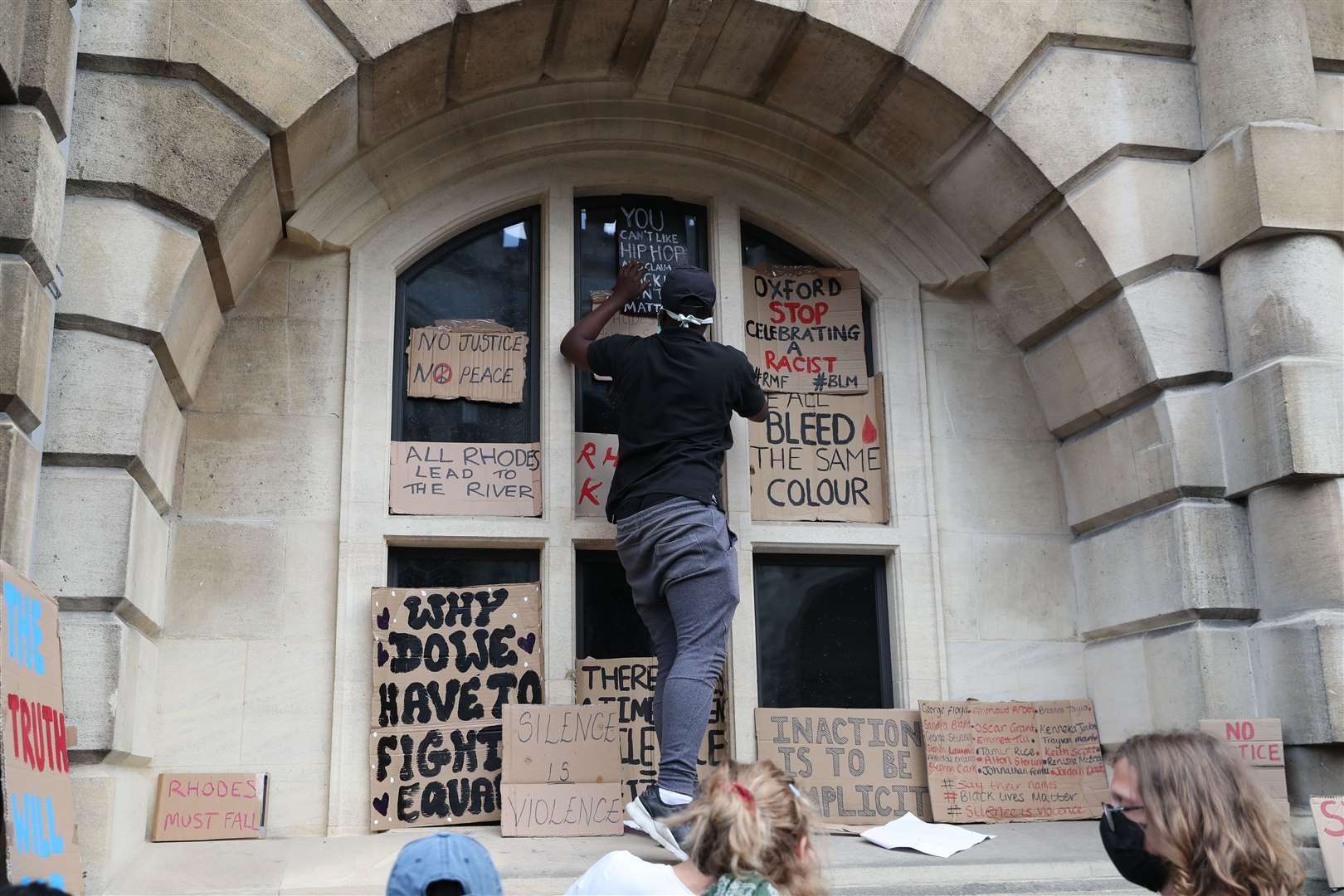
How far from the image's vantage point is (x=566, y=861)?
4605mm

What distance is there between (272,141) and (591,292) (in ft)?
5.41

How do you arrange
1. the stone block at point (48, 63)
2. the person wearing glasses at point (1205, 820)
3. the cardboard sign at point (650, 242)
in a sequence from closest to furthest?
1. the person wearing glasses at point (1205, 820)
2. the stone block at point (48, 63)
3. the cardboard sign at point (650, 242)

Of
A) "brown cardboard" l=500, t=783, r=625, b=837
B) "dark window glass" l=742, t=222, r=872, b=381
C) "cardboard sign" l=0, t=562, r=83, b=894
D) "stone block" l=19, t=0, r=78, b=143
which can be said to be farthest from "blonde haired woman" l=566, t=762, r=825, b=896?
"dark window glass" l=742, t=222, r=872, b=381

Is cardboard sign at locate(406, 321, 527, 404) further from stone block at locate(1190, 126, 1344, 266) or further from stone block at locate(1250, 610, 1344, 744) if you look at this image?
stone block at locate(1250, 610, 1344, 744)

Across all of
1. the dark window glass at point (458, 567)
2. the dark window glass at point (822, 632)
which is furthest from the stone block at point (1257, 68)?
the dark window glass at point (458, 567)

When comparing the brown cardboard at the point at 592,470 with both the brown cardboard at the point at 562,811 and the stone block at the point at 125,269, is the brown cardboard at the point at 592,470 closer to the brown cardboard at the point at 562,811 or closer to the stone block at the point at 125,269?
the brown cardboard at the point at 562,811

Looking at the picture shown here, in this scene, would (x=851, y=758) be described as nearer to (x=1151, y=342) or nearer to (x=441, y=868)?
(x=1151, y=342)

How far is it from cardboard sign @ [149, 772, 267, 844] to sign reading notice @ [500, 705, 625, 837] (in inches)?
36.7

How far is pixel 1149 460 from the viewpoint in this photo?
5.48 m

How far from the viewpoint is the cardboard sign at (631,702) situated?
542 centimetres

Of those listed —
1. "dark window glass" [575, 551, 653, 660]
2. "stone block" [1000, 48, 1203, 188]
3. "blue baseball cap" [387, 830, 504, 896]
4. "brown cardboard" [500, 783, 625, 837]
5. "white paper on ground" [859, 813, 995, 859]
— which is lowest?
"white paper on ground" [859, 813, 995, 859]

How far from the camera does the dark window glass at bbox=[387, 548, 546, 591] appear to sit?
5527 mm

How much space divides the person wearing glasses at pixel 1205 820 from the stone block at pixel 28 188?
3468 mm

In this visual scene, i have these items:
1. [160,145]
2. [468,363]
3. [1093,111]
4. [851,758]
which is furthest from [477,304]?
[1093,111]
